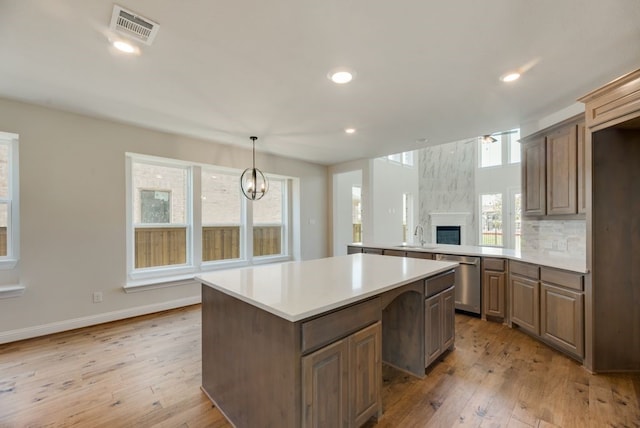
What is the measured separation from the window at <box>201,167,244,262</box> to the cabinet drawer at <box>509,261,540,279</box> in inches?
163

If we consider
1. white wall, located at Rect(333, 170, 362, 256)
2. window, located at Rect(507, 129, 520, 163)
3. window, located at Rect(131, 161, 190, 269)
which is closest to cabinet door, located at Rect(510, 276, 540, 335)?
white wall, located at Rect(333, 170, 362, 256)

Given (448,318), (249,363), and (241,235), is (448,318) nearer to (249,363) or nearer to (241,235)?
(249,363)

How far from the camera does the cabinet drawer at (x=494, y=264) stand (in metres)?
3.37

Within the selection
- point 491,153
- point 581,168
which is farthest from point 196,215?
point 491,153

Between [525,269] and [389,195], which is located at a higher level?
[389,195]

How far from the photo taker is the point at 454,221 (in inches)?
349

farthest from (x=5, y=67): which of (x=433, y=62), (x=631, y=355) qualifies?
(x=631, y=355)

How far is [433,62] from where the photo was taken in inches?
85.2

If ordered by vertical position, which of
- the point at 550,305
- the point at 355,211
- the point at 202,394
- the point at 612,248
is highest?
the point at 355,211

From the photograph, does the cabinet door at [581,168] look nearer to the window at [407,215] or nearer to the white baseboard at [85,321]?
the white baseboard at [85,321]

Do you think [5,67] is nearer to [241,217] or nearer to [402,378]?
[241,217]

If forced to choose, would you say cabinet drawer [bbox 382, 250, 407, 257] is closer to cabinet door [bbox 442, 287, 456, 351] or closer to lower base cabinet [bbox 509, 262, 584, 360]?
lower base cabinet [bbox 509, 262, 584, 360]

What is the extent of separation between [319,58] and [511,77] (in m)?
1.65

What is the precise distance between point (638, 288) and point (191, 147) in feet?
17.0
